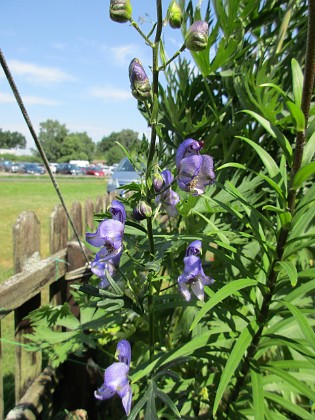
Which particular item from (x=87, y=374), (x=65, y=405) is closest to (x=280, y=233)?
(x=87, y=374)

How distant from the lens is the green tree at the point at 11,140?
2800 inches

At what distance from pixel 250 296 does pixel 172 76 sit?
1144mm

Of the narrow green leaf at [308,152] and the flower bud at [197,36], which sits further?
the narrow green leaf at [308,152]

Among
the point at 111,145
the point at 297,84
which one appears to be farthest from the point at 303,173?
the point at 111,145

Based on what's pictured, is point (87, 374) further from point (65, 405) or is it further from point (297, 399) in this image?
point (297, 399)

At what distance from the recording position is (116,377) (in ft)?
2.87

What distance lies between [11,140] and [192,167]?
80041mm

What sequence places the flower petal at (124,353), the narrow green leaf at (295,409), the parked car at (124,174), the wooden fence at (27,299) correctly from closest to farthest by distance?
the flower petal at (124,353) → the narrow green leaf at (295,409) → the wooden fence at (27,299) → the parked car at (124,174)

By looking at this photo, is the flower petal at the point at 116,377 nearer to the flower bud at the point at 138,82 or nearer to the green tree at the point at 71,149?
the flower bud at the point at 138,82

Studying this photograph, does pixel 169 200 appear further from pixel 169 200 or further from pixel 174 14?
pixel 174 14

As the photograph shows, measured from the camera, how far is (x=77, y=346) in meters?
1.56

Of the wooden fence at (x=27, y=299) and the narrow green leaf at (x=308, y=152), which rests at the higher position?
the narrow green leaf at (x=308, y=152)

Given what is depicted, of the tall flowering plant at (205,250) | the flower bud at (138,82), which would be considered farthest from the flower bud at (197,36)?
the flower bud at (138,82)

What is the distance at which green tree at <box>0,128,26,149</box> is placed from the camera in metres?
71.1
